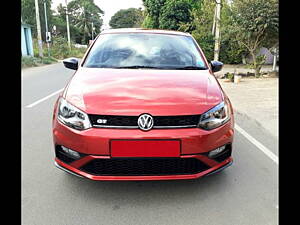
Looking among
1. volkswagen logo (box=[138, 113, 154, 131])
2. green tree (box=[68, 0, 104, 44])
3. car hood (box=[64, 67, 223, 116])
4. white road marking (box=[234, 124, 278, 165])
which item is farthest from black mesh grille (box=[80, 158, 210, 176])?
green tree (box=[68, 0, 104, 44])

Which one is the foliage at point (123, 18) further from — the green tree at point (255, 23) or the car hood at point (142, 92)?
the car hood at point (142, 92)

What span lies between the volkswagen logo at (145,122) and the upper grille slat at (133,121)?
0.03 meters

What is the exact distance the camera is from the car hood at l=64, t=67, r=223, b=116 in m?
2.28

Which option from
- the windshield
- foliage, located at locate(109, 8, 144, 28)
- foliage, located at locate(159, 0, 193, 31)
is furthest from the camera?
foliage, located at locate(109, 8, 144, 28)

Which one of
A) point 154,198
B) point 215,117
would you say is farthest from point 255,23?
point 154,198

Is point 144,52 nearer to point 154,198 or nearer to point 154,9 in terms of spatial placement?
point 154,198

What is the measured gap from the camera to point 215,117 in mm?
2395

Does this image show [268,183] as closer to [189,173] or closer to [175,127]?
[189,173]

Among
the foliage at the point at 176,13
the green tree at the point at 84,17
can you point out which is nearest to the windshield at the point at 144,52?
the foliage at the point at 176,13

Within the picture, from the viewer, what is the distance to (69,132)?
2.32m

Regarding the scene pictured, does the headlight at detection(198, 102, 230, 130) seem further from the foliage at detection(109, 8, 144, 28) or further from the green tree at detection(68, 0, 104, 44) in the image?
the foliage at detection(109, 8, 144, 28)

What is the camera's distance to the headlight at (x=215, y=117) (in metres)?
2.31

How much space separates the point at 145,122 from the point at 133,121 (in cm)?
10
